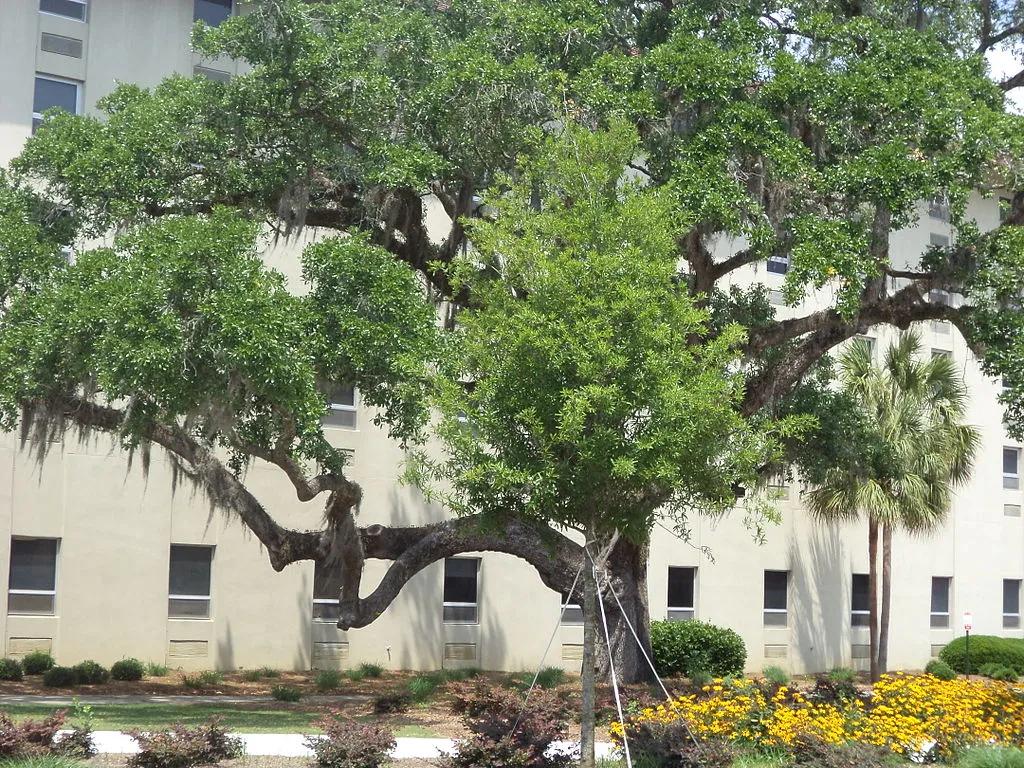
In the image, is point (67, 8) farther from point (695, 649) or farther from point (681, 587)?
point (681, 587)

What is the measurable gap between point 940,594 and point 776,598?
266 inches

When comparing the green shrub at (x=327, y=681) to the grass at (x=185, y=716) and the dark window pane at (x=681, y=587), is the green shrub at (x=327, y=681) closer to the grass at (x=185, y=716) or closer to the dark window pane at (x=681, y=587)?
the grass at (x=185, y=716)

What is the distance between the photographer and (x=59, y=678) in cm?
2159

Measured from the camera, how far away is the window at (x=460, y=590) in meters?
27.9

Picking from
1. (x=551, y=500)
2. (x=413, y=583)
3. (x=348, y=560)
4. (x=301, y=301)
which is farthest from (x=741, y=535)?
(x=551, y=500)

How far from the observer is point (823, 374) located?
922 inches

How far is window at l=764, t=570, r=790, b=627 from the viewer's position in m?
32.9

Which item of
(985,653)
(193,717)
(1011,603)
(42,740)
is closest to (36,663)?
(193,717)

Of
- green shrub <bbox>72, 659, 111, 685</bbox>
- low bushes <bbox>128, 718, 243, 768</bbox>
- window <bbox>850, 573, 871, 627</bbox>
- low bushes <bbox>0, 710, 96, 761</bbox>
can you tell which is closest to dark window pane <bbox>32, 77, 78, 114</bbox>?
green shrub <bbox>72, 659, 111, 685</bbox>

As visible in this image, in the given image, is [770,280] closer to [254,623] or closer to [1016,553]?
[1016,553]

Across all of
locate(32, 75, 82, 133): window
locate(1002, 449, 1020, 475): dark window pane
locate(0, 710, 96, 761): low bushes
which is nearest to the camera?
locate(0, 710, 96, 761): low bushes

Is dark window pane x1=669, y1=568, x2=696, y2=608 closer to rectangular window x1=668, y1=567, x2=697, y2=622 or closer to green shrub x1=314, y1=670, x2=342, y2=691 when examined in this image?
rectangular window x1=668, y1=567, x2=697, y2=622

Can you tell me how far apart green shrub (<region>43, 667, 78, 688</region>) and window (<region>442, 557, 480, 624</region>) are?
27.9 ft

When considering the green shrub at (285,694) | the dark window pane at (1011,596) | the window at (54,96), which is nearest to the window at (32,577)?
the green shrub at (285,694)
